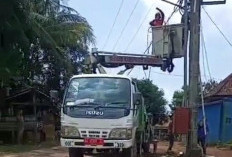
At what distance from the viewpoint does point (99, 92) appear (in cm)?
1448

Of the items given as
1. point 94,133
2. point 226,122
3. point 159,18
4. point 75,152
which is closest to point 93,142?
point 94,133

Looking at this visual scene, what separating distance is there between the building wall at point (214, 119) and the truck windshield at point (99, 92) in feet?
63.8

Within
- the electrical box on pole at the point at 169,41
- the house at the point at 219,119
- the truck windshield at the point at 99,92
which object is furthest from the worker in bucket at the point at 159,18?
the house at the point at 219,119

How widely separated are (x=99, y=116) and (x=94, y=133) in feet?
1.49

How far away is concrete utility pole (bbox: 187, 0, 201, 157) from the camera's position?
1873cm

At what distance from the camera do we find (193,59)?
18812mm

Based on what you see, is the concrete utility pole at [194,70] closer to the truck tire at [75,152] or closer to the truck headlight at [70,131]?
the truck tire at [75,152]

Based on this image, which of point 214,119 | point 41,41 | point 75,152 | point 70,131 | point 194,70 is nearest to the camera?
point 70,131

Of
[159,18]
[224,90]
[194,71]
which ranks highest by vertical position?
[159,18]

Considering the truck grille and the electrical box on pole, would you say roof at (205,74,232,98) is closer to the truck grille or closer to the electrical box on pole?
the electrical box on pole

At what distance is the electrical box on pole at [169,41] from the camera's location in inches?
846

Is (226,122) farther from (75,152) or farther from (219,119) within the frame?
(75,152)

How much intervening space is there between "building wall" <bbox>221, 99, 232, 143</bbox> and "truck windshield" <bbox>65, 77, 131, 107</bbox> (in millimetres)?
19567

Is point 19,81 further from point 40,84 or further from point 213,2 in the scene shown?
point 213,2
